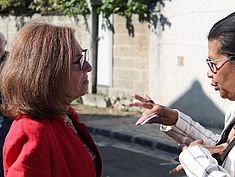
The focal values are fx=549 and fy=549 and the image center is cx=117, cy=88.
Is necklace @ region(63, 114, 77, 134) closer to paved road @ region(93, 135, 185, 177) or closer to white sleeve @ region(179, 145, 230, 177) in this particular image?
white sleeve @ region(179, 145, 230, 177)

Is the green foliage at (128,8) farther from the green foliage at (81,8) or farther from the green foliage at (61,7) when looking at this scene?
the green foliage at (61,7)

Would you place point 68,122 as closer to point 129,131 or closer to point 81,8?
point 129,131

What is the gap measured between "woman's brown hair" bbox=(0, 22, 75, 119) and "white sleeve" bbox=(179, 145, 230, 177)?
1.89 ft

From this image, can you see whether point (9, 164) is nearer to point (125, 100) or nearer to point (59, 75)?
point (59, 75)

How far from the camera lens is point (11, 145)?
2.26 metres

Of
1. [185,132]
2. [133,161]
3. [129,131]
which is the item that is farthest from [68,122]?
[129,131]

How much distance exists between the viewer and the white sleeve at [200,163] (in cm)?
215

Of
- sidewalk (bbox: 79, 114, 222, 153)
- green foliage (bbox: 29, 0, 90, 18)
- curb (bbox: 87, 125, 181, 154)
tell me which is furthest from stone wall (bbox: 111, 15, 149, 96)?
curb (bbox: 87, 125, 181, 154)

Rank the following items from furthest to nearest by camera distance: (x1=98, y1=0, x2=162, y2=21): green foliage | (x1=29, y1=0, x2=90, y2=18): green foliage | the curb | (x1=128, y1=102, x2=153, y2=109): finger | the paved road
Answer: (x1=29, y1=0, x2=90, y2=18): green foliage < (x1=98, y1=0, x2=162, y2=21): green foliage < the curb < the paved road < (x1=128, y1=102, x2=153, y2=109): finger

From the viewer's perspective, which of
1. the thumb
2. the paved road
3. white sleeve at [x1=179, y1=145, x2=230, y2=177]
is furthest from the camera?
the paved road

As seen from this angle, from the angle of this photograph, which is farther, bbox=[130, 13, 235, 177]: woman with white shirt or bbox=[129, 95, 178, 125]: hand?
bbox=[129, 95, 178, 125]: hand

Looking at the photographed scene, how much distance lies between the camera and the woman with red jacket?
2.23m

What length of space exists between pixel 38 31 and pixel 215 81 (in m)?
0.79

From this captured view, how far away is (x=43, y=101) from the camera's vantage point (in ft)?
7.59
